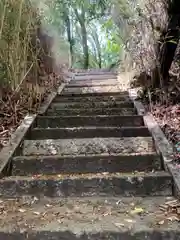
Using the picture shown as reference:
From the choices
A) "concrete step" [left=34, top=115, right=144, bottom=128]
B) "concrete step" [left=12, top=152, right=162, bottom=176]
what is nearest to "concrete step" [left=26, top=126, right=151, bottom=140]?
"concrete step" [left=34, top=115, right=144, bottom=128]

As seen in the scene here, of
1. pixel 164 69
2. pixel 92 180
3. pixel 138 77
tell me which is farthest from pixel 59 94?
pixel 92 180

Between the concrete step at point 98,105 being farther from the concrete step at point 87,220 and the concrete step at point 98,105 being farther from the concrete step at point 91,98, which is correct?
the concrete step at point 87,220

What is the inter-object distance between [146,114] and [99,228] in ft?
7.70

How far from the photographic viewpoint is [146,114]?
4.37 metres

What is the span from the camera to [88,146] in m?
3.60

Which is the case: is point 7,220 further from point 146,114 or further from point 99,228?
point 146,114

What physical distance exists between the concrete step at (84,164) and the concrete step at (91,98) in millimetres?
2252

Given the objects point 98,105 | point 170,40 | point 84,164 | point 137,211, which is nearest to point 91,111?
point 98,105

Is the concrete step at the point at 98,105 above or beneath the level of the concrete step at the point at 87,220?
above

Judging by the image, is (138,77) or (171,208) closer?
(171,208)

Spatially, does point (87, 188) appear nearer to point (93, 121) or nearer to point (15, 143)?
point (15, 143)

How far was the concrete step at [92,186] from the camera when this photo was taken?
2.87 m

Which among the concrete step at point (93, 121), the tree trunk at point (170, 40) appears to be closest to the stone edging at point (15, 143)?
the concrete step at point (93, 121)

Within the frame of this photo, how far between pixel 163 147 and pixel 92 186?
0.89 meters
